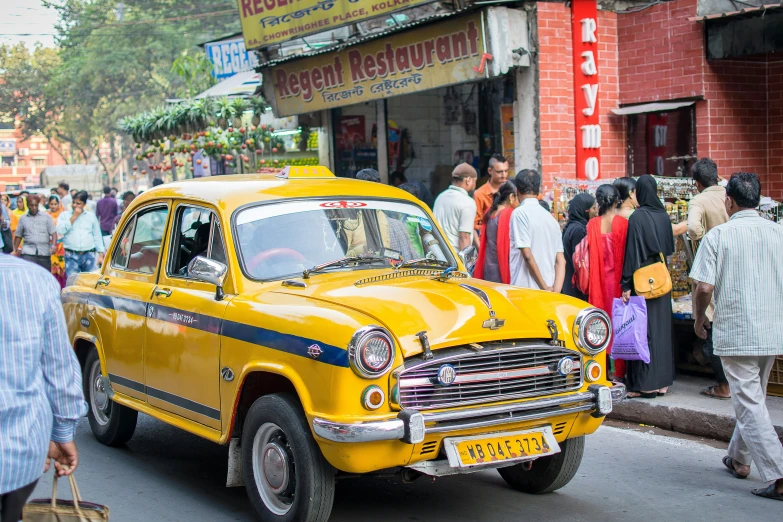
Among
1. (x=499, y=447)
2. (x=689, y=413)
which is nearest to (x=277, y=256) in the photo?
(x=499, y=447)

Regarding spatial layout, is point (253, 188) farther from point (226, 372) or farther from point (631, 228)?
point (631, 228)

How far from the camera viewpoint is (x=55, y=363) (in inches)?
133

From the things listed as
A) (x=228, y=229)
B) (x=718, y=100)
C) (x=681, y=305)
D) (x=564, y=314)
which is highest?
(x=718, y=100)

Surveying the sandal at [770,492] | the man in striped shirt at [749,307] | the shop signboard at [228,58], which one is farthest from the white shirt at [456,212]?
the shop signboard at [228,58]

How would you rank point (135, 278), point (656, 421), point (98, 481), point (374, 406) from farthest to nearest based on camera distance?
point (656, 421), point (135, 278), point (98, 481), point (374, 406)

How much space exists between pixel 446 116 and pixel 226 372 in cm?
1117

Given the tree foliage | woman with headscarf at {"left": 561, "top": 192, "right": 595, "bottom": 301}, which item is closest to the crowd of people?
woman with headscarf at {"left": 561, "top": 192, "right": 595, "bottom": 301}

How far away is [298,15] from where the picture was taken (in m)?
15.0

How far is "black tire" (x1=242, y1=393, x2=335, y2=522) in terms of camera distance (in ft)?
15.7

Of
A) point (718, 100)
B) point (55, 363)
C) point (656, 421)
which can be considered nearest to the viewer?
point (55, 363)

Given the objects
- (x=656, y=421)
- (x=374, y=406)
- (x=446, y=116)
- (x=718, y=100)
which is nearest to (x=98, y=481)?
(x=374, y=406)

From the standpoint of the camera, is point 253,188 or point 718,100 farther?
point 718,100

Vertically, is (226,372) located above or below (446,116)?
below

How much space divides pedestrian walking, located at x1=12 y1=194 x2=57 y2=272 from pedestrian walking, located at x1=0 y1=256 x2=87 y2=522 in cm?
1270
